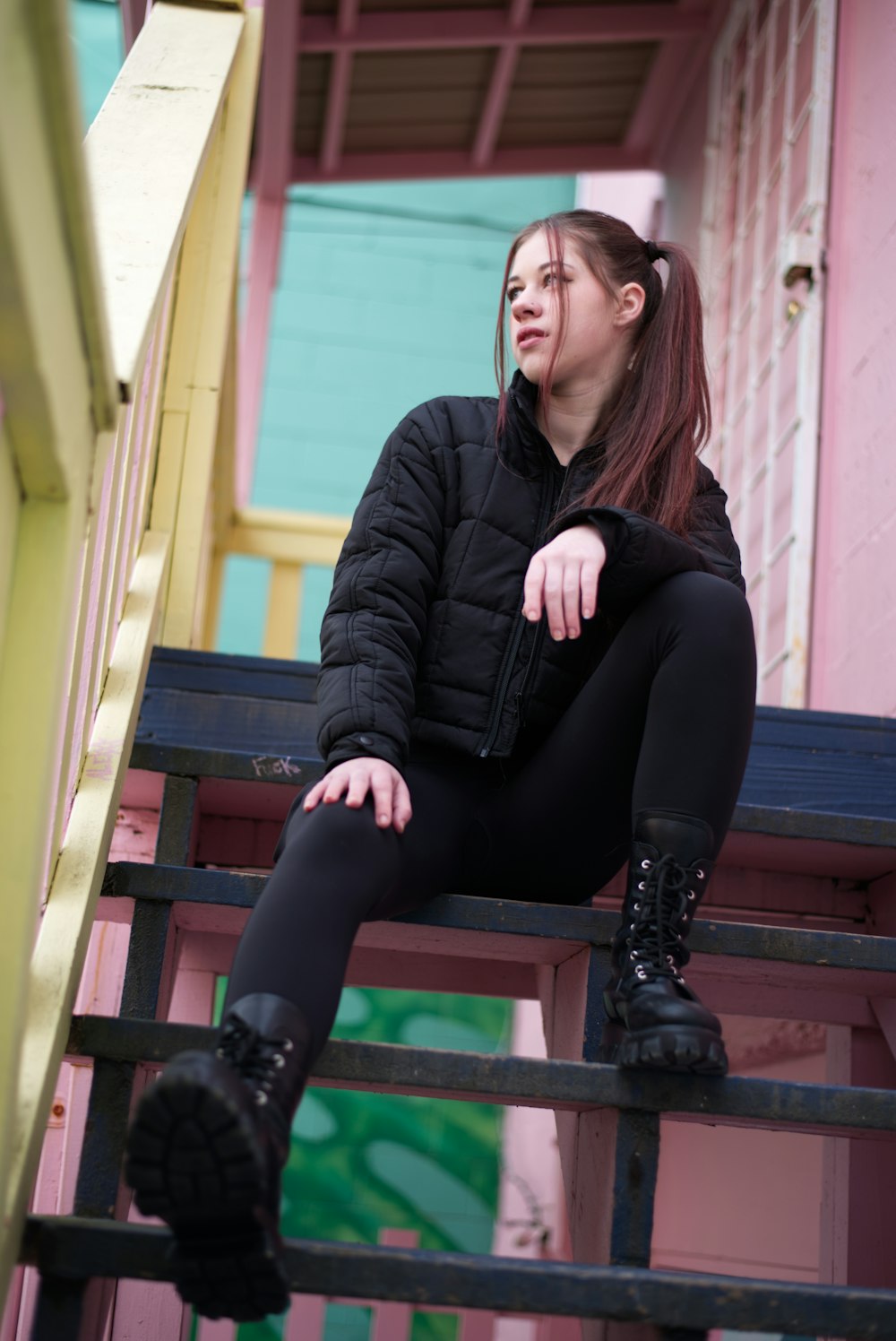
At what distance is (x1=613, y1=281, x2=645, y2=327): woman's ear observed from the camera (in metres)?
1.68

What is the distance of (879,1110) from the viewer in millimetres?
1243

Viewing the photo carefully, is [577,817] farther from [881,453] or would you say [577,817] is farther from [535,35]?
[535,35]

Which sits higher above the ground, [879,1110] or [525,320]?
[525,320]

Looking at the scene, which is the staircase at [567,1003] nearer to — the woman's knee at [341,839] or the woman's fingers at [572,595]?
the woman's knee at [341,839]

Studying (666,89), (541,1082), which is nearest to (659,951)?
(541,1082)

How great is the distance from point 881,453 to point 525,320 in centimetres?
116

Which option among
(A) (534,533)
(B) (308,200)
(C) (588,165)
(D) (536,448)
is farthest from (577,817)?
(B) (308,200)

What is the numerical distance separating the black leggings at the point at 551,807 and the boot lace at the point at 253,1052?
1.7 inches

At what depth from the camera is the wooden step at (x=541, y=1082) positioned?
120cm

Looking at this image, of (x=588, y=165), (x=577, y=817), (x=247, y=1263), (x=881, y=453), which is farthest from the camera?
(x=588, y=165)

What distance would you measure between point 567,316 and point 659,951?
76 centimetres

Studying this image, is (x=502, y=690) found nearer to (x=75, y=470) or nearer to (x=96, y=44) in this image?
(x=75, y=470)

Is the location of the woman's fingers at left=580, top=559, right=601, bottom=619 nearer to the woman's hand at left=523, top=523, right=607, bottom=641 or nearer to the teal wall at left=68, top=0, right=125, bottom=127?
the woman's hand at left=523, top=523, right=607, bottom=641

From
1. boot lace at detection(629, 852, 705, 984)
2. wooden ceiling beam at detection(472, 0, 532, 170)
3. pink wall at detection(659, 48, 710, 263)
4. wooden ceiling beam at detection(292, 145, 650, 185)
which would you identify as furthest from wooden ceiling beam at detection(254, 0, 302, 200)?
boot lace at detection(629, 852, 705, 984)
